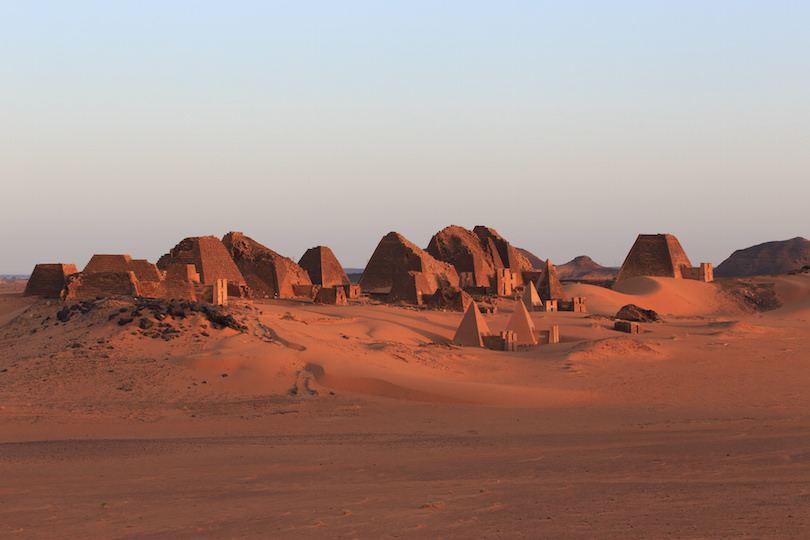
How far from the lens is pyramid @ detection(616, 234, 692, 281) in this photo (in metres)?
48.5

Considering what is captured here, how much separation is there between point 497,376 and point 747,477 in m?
10.7

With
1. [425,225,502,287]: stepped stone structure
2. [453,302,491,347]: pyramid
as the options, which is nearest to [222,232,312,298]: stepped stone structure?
[425,225,502,287]: stepped stone structure

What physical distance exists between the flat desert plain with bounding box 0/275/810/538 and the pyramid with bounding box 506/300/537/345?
1093 millimetres

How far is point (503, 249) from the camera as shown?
193 feet

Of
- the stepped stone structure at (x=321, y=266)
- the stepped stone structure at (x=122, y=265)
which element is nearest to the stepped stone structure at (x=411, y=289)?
the stepped stone structure at (x=321, y=266)

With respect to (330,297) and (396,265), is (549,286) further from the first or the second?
(396,265)

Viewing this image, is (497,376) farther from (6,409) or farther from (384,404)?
(6,409)

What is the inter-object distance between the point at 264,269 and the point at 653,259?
80.4ft

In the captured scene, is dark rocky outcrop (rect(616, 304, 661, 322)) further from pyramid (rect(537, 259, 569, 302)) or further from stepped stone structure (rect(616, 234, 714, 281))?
stepped stone structure (rect(616, 234, 714, 281))

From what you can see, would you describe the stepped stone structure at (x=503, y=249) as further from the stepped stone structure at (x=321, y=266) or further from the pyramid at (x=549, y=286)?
the pyramid at (x=549, y=286)

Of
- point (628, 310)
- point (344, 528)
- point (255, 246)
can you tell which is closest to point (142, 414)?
point (344, 528)

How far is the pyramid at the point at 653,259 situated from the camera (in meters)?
48.5

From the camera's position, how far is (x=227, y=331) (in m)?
18.5

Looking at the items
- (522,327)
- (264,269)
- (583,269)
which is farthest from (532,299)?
(583,269)
